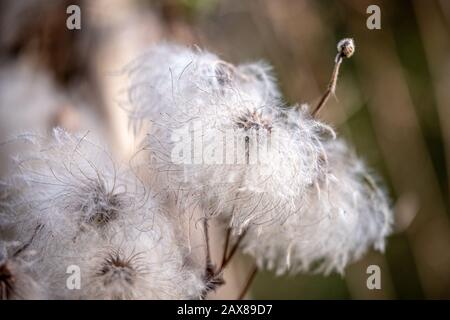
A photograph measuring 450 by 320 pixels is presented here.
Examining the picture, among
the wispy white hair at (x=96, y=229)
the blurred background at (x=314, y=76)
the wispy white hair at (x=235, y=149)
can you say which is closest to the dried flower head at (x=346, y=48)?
the wispy white hair at (x=235, y=149)

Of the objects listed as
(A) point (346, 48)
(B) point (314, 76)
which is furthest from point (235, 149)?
(B) point (314, 76)

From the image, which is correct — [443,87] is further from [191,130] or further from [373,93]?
[191,130]

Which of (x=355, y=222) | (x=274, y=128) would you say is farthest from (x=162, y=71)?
(x=355, y=222)

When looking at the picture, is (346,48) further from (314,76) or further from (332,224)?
(314,76)

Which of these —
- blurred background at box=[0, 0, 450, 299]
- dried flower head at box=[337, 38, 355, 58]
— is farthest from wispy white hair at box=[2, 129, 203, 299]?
blurred background at box=[0, 0, 450, 299]

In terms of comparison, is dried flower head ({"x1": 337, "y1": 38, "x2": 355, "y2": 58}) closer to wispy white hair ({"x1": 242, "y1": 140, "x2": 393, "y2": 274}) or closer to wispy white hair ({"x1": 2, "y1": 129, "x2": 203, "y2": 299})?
wispy white hair ({"x1": 242, "y1": 140, "x2": 393, "y2": 274})

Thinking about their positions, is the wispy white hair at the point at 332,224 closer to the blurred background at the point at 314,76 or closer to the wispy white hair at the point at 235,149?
the wispy white hair at the point at 235,149

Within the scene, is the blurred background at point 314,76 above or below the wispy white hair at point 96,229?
above
